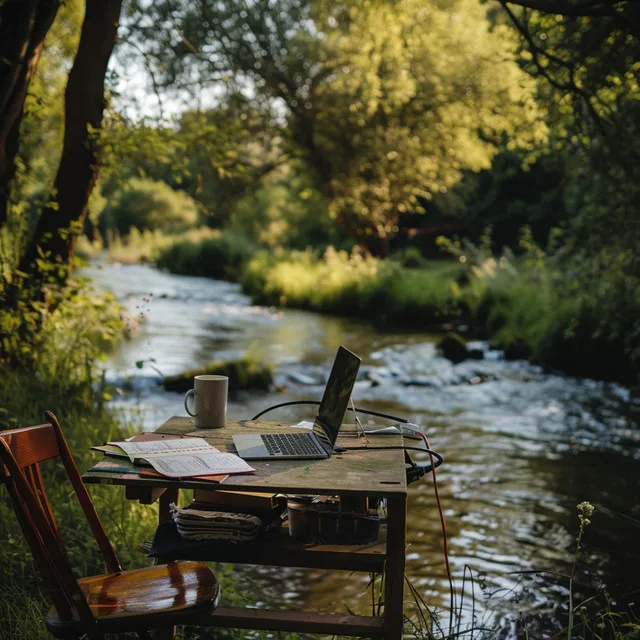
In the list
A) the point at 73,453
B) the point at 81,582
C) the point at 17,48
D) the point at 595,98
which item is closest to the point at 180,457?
the point at 81,582

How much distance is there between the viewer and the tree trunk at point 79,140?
620 centimetres

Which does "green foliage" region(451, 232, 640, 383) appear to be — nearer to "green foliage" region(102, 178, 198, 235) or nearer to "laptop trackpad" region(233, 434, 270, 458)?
"laptop trackpad" region(233, 434, 270, 458)

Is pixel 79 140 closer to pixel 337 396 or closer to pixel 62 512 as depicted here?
pixel 62 512

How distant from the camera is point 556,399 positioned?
428 inches

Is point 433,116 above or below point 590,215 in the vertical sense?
above

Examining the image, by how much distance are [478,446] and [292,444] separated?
18.4 ft

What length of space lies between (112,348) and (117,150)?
7.38m

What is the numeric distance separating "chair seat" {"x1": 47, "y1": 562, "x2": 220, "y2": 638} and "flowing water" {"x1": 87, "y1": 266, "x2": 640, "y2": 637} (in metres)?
1.13

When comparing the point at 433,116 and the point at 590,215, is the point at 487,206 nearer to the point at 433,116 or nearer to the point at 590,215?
the point at 433,116

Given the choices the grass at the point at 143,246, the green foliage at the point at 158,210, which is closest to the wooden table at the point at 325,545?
the grass at the point at 143,246

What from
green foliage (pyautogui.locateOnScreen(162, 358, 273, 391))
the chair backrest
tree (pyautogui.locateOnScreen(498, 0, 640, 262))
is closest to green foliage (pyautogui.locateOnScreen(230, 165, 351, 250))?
green foliage (pyautogui.locateOnScreen(162, 358, 273, 391))

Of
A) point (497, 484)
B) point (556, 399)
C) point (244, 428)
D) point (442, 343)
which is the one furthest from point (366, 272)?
point (244, 428)

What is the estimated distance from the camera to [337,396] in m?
3.14

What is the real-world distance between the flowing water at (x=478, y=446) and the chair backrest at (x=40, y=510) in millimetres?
1550
